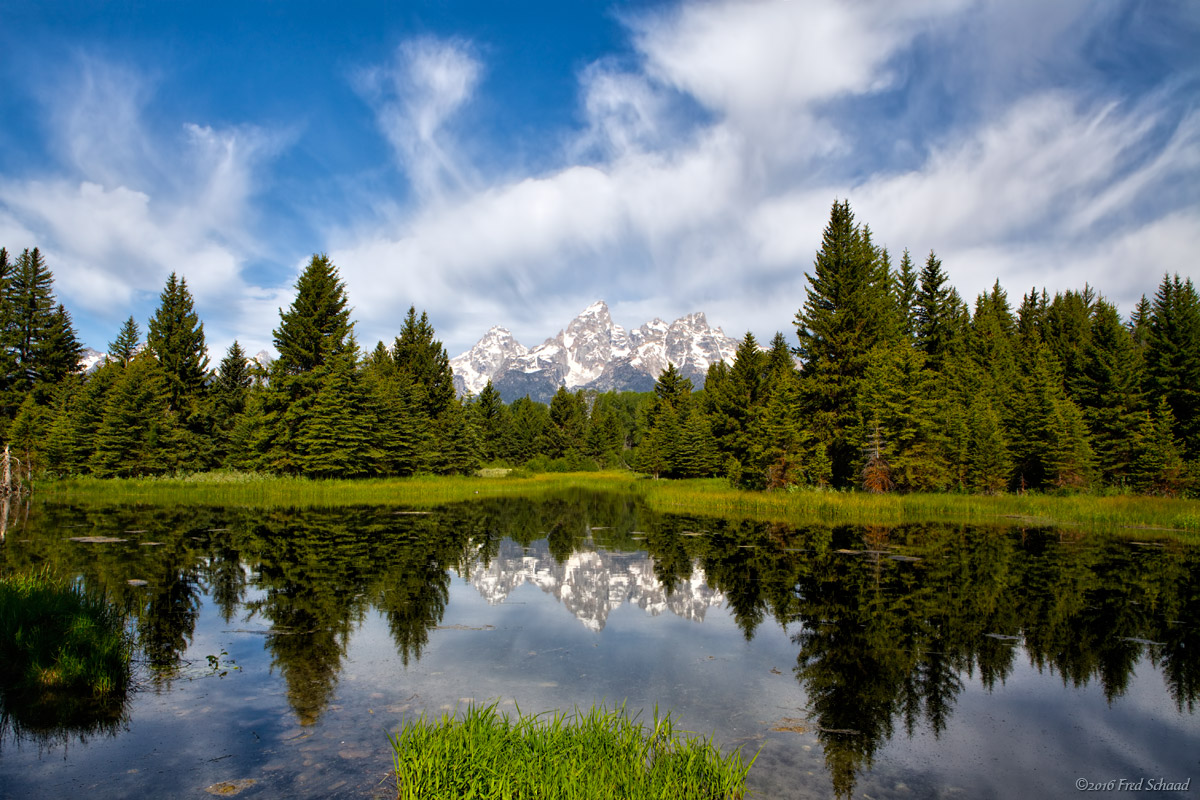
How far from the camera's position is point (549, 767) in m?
5.05

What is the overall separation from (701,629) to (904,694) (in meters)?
3.96

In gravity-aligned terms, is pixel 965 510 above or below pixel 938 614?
above

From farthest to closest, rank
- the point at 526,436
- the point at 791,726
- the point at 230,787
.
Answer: the point at 526,436
the point at 791,726
the point at 230,787

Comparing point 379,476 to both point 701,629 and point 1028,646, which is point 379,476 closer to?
point 701,629

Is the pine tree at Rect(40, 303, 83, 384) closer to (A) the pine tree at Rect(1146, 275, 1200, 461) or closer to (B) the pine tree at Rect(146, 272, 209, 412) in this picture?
(B) the pine tree at Rect(146, 272, 209, 412)

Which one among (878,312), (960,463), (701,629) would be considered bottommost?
(701,629)

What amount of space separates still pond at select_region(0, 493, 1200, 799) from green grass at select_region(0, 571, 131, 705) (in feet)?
1.71

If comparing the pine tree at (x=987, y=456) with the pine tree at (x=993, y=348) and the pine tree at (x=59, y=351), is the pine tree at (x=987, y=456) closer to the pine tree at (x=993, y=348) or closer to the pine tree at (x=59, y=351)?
the pine tree at (x=993, y=348)

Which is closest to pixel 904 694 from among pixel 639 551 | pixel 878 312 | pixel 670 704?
pixel 670 704

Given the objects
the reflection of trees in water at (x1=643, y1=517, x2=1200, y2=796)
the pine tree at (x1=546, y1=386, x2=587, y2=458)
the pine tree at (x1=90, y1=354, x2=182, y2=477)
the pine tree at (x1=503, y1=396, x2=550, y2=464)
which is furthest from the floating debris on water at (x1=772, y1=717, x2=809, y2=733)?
the pine tree at (x1=546, y1=386, x2=587, y2=458)

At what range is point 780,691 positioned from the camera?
26.7ft
